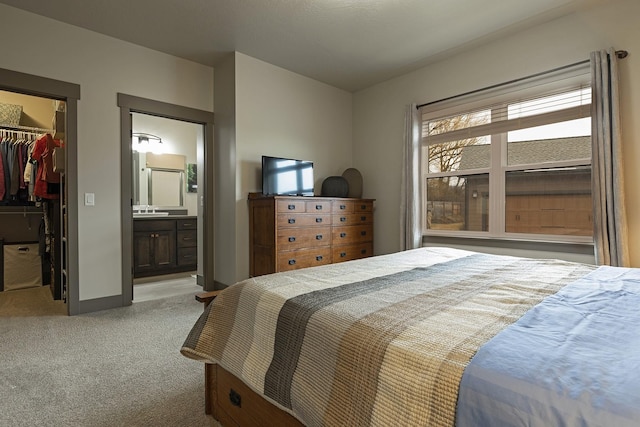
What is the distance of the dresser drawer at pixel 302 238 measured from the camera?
3.39 meters

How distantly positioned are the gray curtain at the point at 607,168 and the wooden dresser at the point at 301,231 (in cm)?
233

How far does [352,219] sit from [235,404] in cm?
293

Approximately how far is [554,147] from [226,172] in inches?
132

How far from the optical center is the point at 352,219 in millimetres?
4082

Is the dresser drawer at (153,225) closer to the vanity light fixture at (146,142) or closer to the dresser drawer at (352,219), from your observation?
the vanity light fixture at (146,142)

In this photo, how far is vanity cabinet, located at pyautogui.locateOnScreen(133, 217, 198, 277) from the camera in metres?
4.57

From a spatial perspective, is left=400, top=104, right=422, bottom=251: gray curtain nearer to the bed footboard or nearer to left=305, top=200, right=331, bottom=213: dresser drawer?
left=305, top=200, right=331, bottom=213: dresser drawer

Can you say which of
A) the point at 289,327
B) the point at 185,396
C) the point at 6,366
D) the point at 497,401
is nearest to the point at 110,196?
the point at 6,366

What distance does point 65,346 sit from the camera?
92.4 inches

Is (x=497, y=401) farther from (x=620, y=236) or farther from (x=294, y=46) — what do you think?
(x=294, y=46)

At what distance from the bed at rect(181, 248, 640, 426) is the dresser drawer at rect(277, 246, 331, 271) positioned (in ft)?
5.93

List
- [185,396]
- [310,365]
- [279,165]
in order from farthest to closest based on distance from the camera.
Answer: [279,165] < [185,396] < [310,365]

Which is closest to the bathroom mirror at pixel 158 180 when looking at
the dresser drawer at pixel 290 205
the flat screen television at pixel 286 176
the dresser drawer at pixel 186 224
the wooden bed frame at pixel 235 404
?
the dresser drawer at pixel 186 224

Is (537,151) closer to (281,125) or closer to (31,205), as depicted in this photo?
(281,125)
